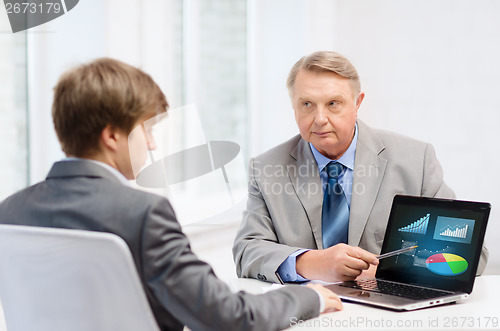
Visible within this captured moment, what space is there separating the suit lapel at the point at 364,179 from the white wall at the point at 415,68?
1.60m

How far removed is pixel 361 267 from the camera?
165 centimetres

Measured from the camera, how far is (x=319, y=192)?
6.56 feet

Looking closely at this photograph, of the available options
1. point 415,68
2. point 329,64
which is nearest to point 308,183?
point 329,64

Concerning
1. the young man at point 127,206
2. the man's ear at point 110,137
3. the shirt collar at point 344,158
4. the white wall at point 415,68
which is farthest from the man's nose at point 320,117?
the white wall at point 415,68

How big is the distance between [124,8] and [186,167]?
1.00 m

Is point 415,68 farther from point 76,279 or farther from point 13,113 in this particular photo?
point 76,279

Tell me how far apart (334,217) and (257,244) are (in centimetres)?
28

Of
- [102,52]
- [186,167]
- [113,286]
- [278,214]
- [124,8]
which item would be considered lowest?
[186,167]

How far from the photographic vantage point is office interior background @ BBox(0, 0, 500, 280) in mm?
3268

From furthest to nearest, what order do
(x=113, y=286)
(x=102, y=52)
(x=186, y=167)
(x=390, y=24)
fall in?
(x=390, y=24) < (x=186, y=167) < (x=102, y=52) < (x=113, y=286)

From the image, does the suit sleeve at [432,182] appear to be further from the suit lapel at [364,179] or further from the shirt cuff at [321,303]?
the shirt cuff at [321,303]

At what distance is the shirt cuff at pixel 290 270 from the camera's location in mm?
1779

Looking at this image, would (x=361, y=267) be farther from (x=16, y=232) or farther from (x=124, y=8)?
(x=124, y=8)

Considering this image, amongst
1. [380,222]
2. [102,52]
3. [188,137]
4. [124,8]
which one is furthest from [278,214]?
[188,137]
